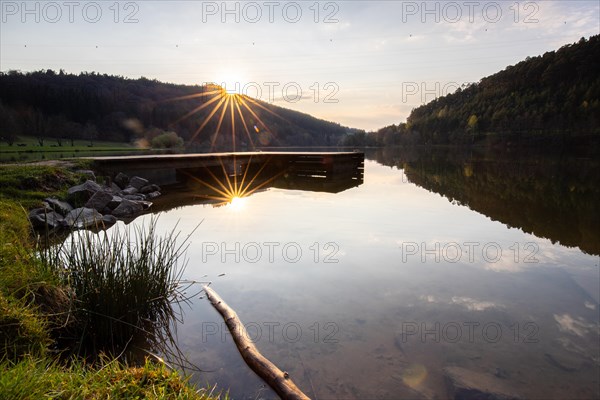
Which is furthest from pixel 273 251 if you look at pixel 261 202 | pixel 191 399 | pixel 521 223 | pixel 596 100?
pixel 596 100

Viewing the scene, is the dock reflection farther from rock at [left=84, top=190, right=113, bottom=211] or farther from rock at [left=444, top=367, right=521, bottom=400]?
rock at [left=444, top=367, right=521, bottom=400]

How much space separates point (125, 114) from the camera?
87688mm

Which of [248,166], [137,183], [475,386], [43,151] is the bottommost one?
[475,386]

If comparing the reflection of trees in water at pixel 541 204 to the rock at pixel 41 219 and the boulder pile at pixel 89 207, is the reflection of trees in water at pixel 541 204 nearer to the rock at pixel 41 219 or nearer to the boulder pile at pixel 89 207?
the boulder pile at pixel 89 207

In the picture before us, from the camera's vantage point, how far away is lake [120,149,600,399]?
3.04 m

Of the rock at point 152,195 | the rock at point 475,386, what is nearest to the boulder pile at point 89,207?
the rock at point 152,195

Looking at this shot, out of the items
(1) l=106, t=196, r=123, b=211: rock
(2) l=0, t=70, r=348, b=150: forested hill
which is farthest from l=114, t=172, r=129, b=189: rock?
(2) l=0, t=70, r=348, b=150: forested hill

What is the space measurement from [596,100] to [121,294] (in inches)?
3903

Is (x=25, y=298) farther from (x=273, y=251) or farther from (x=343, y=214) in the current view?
(x=343, y=214)

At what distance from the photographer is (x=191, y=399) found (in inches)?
73.7

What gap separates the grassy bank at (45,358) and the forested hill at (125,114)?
65784 millimetres

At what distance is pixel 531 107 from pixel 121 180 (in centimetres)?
9897

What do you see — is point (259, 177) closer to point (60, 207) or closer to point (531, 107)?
point (60, 207)

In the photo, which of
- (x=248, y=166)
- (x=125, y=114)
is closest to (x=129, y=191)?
(x=248, y=166)
